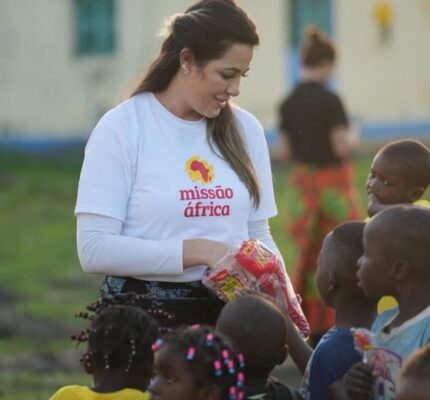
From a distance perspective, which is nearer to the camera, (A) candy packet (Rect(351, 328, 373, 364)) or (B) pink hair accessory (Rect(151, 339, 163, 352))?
(B) pink hair accessory (Rect(151, 339, 163, 352))

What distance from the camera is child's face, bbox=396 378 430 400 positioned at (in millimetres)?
3986

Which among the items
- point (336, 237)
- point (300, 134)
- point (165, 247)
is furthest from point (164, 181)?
point (300, 134)

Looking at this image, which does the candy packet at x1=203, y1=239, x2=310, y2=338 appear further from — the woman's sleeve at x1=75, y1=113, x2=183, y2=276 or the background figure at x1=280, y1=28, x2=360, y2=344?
the background figure at x1=280, y1=28, x2=360, y2=344

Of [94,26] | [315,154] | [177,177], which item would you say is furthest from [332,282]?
[94,26]

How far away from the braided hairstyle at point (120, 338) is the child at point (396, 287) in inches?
25.8

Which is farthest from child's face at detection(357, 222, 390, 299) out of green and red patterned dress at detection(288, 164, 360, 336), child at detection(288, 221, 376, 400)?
green and red patterned dress at detection(288, 164, 360, 336)

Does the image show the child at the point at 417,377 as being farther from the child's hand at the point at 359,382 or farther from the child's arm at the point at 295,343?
the child's arm at the point at 295,343

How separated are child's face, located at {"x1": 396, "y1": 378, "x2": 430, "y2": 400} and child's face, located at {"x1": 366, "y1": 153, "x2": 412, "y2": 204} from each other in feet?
4.75

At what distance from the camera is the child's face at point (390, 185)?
5.39 metres

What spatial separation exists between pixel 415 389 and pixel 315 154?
6.58 m

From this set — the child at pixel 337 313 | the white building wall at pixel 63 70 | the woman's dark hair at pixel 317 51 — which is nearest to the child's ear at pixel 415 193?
the child at pixel 337 313

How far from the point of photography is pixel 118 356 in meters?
4.63

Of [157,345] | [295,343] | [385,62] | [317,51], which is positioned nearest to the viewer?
[157,345]

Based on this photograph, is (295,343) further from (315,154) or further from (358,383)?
(315,154)
